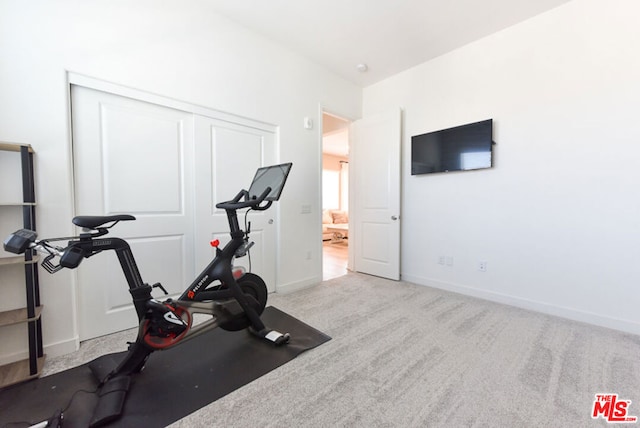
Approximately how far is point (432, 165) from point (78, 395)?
12.0ft

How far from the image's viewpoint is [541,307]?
2.47 metres

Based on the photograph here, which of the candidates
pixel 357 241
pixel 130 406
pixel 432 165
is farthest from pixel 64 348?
pixel 432 165

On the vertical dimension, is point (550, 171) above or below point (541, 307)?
above

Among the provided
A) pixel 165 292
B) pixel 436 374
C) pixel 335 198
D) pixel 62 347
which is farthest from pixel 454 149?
pixel 335 198

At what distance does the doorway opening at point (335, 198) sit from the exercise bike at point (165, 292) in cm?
220

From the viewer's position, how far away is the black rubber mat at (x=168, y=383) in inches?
49.2

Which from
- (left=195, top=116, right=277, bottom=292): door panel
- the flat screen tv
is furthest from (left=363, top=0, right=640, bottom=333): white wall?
(left=195, top=116, right=277, bottom=292): door panel

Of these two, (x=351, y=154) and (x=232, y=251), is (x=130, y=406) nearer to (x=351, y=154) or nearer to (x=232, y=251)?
(x=232, y=251)

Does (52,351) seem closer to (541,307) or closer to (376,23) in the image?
(376,23)

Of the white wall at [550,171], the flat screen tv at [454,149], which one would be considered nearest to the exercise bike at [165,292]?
the flat screen tv at [454,149]

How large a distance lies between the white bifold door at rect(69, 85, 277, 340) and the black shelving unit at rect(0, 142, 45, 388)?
0.85 ft

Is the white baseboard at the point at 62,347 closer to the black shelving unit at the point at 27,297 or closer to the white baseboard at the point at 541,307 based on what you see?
the black shelving unit at the point at 27,297

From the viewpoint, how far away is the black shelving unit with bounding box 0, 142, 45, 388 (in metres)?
1.48

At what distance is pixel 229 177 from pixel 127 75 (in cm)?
112
